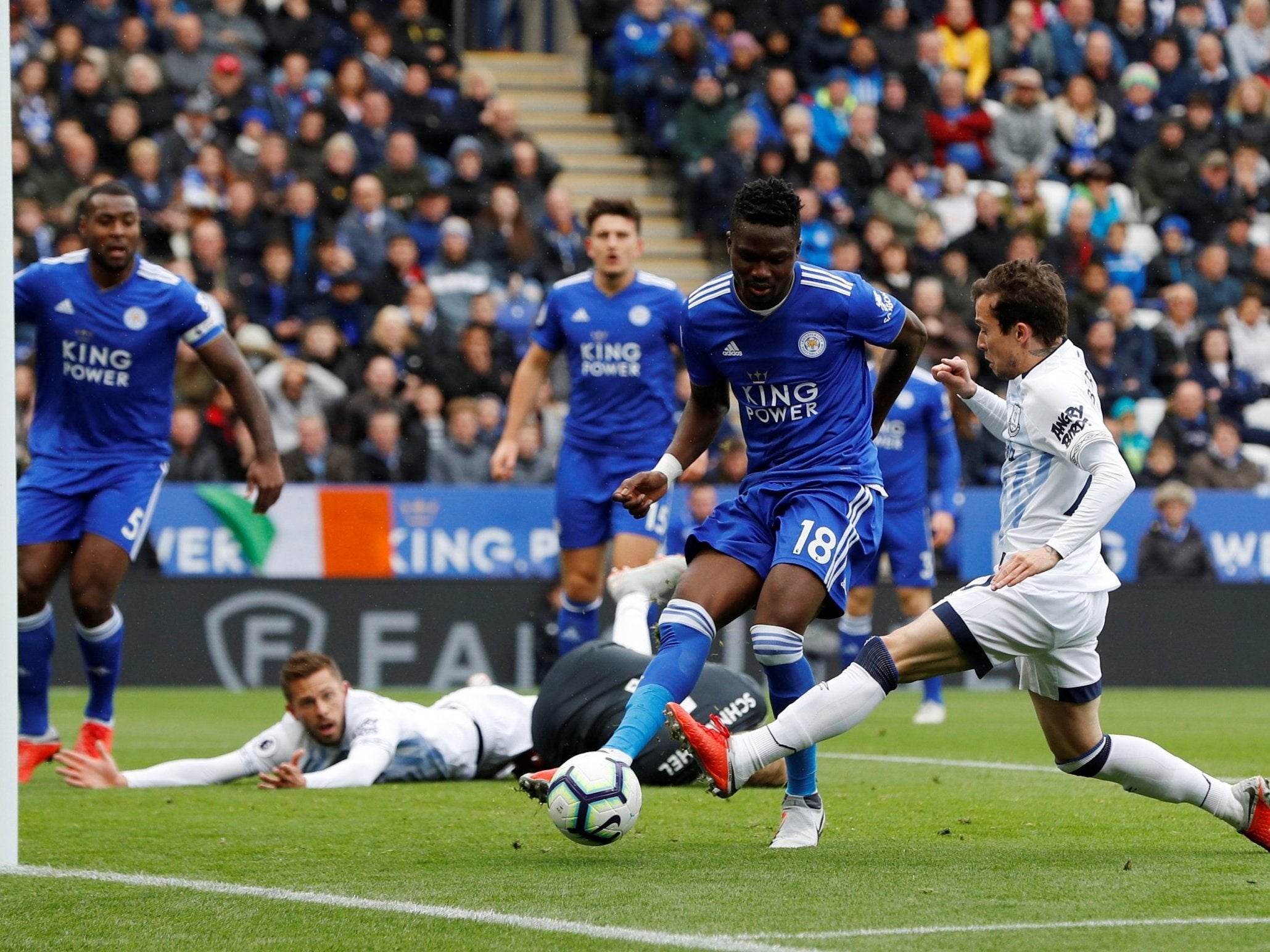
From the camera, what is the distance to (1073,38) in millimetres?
21516

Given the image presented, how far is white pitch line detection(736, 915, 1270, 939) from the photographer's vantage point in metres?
4.47

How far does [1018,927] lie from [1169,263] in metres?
16.0

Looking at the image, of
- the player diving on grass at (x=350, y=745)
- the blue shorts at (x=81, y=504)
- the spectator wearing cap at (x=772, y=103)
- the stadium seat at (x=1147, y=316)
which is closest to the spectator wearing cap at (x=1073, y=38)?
the stadium seat at (x=1147, y=316)

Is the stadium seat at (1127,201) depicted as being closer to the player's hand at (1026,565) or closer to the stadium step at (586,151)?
the stadium step at (586,151)

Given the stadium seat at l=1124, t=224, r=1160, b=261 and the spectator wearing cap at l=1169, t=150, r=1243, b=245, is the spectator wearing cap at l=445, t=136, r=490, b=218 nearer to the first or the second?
the stadium seat at l=1124, t=224, r=1160, b=261

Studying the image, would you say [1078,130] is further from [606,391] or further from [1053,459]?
[1053,459]

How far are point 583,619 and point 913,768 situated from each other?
224 centimetres

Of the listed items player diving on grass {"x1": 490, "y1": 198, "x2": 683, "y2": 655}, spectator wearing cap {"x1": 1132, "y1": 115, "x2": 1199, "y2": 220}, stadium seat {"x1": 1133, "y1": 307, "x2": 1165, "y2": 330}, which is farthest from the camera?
spectator wearing cap {"x1": 1132, "y1": 115, "x2": 1199, "y2": 220}

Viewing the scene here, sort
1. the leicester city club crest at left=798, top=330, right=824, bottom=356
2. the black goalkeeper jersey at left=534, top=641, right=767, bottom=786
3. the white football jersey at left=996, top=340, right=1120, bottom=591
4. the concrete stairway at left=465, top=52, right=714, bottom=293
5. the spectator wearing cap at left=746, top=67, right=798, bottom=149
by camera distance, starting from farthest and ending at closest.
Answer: the concrete stairway at left=465, top=52, right=714, bottom=293
the spectator wearing cap at left=746, top=67, right=798, bottom=149
the black goalkeeper jersey at left=534, top=641, right=767, bottom=786
the leicester city club crest at left=798, top=330, right=824, bottom=356
the white football jersey at left=996, top=340, right=1120, bottom=591

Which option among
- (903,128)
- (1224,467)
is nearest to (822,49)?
(903,128)

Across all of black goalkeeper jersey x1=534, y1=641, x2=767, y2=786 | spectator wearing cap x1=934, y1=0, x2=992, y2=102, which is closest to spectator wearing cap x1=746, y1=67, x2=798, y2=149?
spectator wearing cap x1=934, y1=0, x2=992, y2=102

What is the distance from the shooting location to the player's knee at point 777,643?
602cm

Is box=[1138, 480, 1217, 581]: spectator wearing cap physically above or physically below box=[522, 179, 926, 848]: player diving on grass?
below

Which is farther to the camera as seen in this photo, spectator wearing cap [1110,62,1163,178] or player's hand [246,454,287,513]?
spectator wearing cap [1110,62,1163,178]
